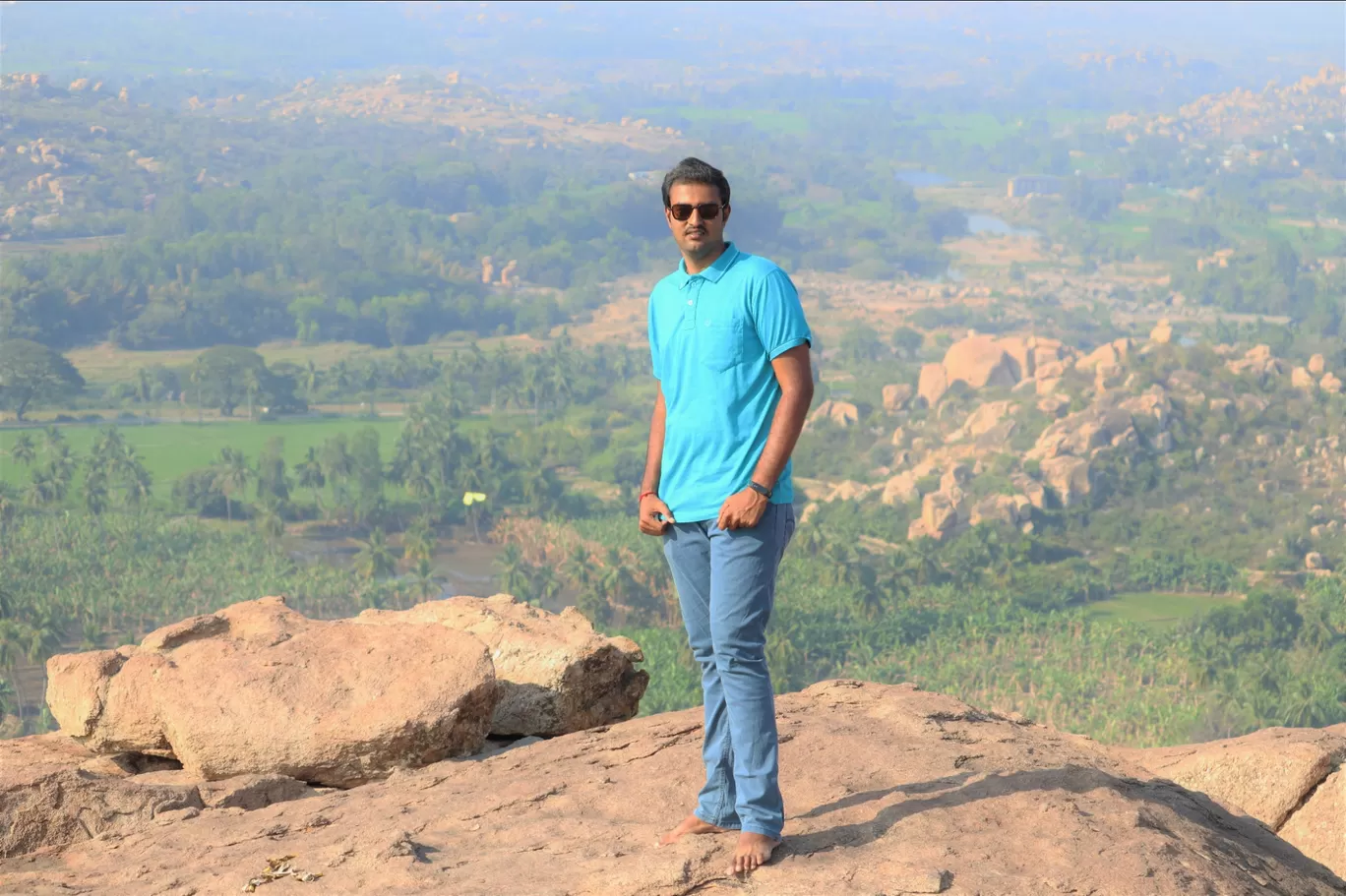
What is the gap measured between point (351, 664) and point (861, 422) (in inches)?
3334

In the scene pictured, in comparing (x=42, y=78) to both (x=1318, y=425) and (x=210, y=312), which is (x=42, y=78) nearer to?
(x=210, y=312)

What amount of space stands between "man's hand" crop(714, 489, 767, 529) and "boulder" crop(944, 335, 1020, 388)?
94.2m

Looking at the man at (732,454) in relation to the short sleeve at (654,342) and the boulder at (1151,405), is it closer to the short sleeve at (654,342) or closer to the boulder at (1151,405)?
the short sleeve at (654,342)

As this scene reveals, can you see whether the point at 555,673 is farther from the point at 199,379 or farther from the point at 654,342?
the point at 199,379

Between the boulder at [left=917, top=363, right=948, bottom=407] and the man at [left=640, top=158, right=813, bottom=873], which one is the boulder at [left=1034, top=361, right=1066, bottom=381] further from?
the man at [left=640, top=158, right=813, bottom=873]

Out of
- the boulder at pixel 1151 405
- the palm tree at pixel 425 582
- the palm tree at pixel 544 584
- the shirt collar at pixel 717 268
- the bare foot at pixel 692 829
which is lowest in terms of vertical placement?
the palm tree at pixel 544 584

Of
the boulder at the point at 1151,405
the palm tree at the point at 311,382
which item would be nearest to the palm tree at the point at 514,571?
the boulder at the point at 1151,405

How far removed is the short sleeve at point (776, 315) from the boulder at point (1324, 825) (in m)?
4.80

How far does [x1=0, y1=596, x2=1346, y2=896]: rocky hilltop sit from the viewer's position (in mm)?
4930

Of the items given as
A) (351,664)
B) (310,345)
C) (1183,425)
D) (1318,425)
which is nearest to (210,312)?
(310,345)

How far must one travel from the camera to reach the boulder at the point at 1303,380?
84250 millimetres

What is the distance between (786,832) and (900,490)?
72554 mm

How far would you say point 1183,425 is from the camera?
267 ft

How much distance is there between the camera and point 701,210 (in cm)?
486
